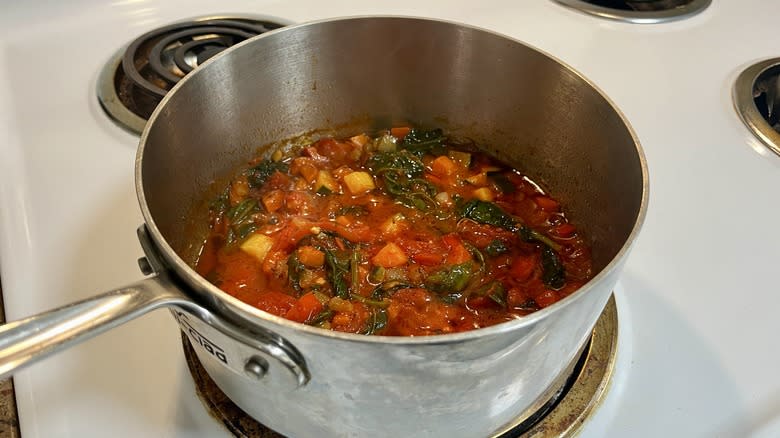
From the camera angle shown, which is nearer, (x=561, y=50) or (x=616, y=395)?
(x=616, y=395)

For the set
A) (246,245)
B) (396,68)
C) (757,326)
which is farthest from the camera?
(396,68)

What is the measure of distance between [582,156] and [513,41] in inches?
9.9

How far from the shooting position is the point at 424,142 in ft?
4.45

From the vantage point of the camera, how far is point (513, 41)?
45.2 inches

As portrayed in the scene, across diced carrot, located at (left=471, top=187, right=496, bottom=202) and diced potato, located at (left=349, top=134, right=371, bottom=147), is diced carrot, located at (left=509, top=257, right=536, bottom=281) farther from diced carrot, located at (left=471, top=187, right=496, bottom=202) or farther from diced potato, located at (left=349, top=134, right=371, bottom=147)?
diced potato, located at (left=349, top=134, right=371, bottom=147)

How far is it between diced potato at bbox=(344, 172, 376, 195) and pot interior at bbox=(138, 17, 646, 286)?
152 millimetres

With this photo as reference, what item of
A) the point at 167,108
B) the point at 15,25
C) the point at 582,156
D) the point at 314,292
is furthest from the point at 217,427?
the point at 15,25

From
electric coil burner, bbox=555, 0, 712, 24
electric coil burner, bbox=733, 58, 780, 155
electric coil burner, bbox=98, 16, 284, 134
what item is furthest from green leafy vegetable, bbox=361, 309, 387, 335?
electric coil burner, bbox=555, 0, 712, 24

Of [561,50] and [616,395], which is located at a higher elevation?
[561,50]

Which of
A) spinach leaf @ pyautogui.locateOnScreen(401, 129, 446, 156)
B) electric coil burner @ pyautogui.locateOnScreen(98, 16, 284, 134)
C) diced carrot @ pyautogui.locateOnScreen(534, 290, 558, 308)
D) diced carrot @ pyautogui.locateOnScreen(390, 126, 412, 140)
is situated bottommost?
diced carrot @ pyautogui.locateOnScreen(534, 290, 558, 308)

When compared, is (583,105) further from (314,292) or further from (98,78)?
(98,78)

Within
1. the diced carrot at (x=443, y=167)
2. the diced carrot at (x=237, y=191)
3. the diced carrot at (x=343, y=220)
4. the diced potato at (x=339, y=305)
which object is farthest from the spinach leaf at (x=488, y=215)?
the diced carrot at (x=237, y=191)

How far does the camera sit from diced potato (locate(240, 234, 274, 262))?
1.13 meters

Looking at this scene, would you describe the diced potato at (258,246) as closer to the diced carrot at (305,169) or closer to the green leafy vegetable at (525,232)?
the diced carrot at (305,169)
